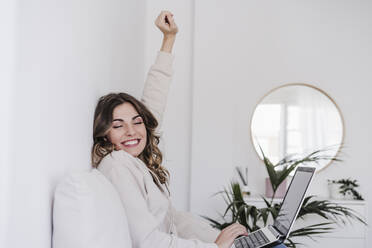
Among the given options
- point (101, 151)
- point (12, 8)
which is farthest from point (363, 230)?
point (12, 8)

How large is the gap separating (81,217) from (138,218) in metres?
0.33

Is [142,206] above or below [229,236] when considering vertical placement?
above

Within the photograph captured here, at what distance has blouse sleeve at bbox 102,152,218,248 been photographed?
1161 mm

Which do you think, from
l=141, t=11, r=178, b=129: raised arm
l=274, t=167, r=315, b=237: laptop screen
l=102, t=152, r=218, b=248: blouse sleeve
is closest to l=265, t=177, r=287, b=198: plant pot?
l=274, t=167, r=315, b=237: laptop screen

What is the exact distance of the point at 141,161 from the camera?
5.01 feet

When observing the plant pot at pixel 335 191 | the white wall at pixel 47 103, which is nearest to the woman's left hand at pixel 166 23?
the white wall at pixel 47 103

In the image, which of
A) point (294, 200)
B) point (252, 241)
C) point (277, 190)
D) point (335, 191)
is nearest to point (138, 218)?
point (252, 241)

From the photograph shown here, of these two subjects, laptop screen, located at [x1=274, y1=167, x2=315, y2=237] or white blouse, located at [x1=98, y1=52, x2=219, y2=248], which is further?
laptop screen, located at [x1=274, y1=167, x2=315, y2=237]

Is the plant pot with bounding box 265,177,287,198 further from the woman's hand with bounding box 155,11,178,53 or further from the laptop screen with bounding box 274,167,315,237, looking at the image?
the woman's hand with bounding box 155,11,178,53

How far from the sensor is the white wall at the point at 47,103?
2.32 feet

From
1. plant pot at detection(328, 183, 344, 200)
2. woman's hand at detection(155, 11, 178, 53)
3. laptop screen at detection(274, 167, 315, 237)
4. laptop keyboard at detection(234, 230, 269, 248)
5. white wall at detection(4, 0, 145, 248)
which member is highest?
woman's hand at detection(155, 11, 178, 53)

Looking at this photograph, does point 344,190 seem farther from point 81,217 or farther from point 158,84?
point 81,217

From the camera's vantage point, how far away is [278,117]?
3264 millimetres

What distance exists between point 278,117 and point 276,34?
2.45 ft
